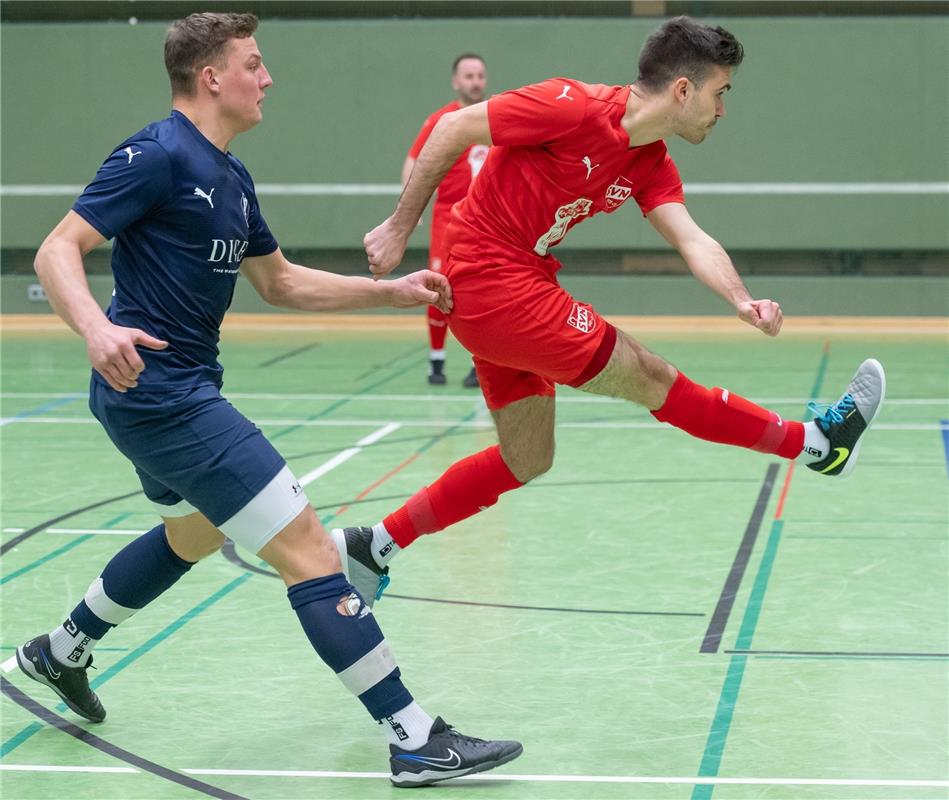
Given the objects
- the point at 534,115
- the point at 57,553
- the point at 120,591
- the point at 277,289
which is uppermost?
the point at 534,115

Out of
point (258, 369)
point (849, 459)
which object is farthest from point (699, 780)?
Result: point (258, 369)

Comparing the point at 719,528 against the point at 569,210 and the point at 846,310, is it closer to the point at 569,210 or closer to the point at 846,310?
the point at 569,210

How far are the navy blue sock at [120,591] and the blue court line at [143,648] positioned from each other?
0.80 ft

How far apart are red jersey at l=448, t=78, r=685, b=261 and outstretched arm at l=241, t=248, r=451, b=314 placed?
27 cm

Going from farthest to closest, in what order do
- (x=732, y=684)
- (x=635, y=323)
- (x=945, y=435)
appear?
(x=635, y=323), (x=945, y=435), (x=732, y=684)

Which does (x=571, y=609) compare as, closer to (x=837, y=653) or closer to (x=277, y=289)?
(x=837, y=653)

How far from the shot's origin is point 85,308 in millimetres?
3203

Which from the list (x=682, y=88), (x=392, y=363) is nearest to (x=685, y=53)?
(x=682, y=88)

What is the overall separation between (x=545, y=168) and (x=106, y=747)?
207cm

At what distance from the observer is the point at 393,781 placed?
12.0ft

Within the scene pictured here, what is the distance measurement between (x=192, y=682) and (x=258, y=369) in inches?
287

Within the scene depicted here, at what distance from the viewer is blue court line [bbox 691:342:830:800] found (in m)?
3.73

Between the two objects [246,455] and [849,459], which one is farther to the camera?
[849,459]

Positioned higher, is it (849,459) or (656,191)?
(656,191)
